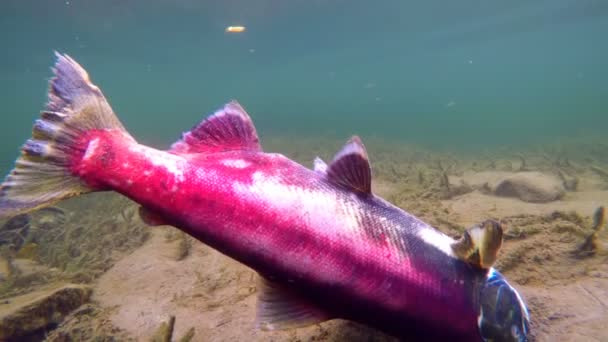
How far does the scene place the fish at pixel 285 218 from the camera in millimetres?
1438

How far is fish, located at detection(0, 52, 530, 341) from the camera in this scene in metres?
1.44

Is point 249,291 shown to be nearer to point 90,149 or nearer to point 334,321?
point 334,321

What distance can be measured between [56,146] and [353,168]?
1568 millimetres

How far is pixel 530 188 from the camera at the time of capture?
595 cm

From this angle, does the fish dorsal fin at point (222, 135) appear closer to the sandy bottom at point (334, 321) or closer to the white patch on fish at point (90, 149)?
the white patch on fish at point (90, 149)

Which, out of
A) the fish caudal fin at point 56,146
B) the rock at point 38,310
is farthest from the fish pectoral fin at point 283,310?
the rock at point 38,310

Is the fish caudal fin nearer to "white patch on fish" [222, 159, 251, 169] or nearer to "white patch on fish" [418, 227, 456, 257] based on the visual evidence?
"white patch on fish" [222, 159, 251, 169]

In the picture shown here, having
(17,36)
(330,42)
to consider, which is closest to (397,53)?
(330,42)

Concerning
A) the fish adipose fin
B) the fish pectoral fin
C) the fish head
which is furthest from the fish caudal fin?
the fish head

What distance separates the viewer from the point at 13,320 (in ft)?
11.0

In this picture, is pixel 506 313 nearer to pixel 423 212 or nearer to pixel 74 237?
pixel 423 212

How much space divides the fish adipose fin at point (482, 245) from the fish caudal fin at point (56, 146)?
1882 mm

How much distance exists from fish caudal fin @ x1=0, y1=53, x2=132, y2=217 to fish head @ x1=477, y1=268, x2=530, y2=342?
2.03 m

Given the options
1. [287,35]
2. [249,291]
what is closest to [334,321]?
[249,291]
